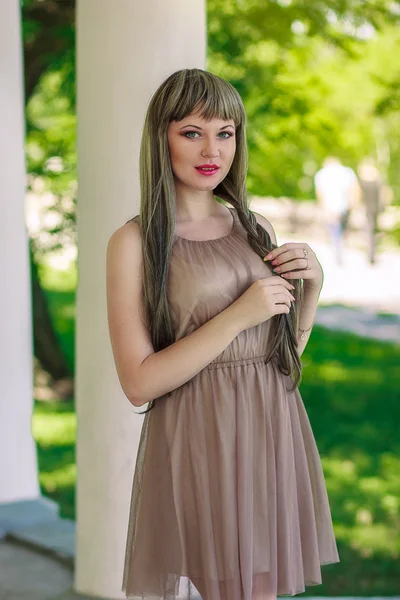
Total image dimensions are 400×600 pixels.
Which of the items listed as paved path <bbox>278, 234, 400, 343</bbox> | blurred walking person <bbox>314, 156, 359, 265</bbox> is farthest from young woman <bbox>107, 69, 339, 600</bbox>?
paved path <bbox>278, 234, 400, 343</bbox>

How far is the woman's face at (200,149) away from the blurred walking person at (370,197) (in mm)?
9307

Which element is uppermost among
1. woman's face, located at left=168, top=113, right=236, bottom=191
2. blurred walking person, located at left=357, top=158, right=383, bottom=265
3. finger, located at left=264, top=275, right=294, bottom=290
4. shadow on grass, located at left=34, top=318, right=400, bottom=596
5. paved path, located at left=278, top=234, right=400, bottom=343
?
woman's face, located at left=168, top=113, right=236, bottom=191

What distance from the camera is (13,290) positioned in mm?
4863

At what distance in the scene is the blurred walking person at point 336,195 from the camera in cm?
1084

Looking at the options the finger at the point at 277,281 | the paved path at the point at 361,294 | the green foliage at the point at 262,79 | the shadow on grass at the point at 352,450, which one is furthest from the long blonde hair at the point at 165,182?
the paved path at the point at 361,294

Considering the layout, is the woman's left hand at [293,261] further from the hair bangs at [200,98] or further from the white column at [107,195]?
the white column at [107,195]

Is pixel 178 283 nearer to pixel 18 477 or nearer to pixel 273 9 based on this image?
pixel 18 477

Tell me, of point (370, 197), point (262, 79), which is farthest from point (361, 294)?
point (262, 79)

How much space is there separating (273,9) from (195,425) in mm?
4842

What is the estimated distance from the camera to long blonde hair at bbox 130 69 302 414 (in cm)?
205

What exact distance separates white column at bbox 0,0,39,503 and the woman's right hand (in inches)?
116

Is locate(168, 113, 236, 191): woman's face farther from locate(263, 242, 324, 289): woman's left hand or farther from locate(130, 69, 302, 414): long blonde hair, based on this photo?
locate(263, 242, 324, 289): woman's left hand

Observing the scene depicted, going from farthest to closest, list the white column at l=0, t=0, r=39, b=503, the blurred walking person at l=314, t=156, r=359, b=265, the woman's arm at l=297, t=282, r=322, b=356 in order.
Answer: the blurred walking person at l=314, t=156, r=359, b=265 < the white column at l=0, t=0, r=39, b=503 < the woman's arm at l=297, t=282, r=322, b=356

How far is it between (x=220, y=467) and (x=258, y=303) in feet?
1.25
